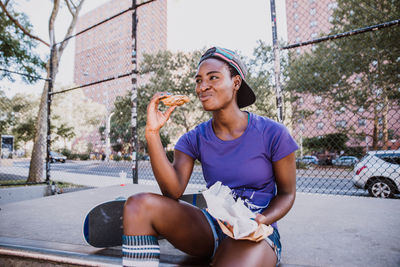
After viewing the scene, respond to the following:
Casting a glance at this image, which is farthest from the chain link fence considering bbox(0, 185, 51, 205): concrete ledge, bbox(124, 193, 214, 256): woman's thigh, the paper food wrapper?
the paper food wrapper

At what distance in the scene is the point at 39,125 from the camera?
7613mm

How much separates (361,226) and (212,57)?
206cm

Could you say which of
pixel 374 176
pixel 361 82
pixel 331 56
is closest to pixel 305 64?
pixel 331 56

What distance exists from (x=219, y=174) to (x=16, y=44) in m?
9.85

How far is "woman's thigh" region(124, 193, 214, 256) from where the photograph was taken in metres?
1.13

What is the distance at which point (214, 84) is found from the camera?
150cm

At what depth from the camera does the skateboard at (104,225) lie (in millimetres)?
1665

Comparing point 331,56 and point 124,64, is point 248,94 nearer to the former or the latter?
point 124,64

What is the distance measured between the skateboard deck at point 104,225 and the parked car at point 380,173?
6.16 meters

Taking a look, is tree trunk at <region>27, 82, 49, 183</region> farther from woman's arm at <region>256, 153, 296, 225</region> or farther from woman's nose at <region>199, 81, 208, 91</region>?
woman's arm at <region>256, 153, 296, 225</region>

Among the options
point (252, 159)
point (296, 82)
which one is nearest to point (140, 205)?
point (252, 159)

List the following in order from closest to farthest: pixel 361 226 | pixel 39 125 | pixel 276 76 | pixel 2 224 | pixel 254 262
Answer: pixel 254 262 → pixel 361 226 → pixel 2 224 → pixel 276 76 → pixel 39 125

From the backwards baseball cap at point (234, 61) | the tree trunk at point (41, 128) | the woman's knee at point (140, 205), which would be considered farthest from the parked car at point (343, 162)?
the tree trunk at point (41, 128)

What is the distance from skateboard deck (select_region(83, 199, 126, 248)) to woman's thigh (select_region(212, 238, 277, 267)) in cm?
91
